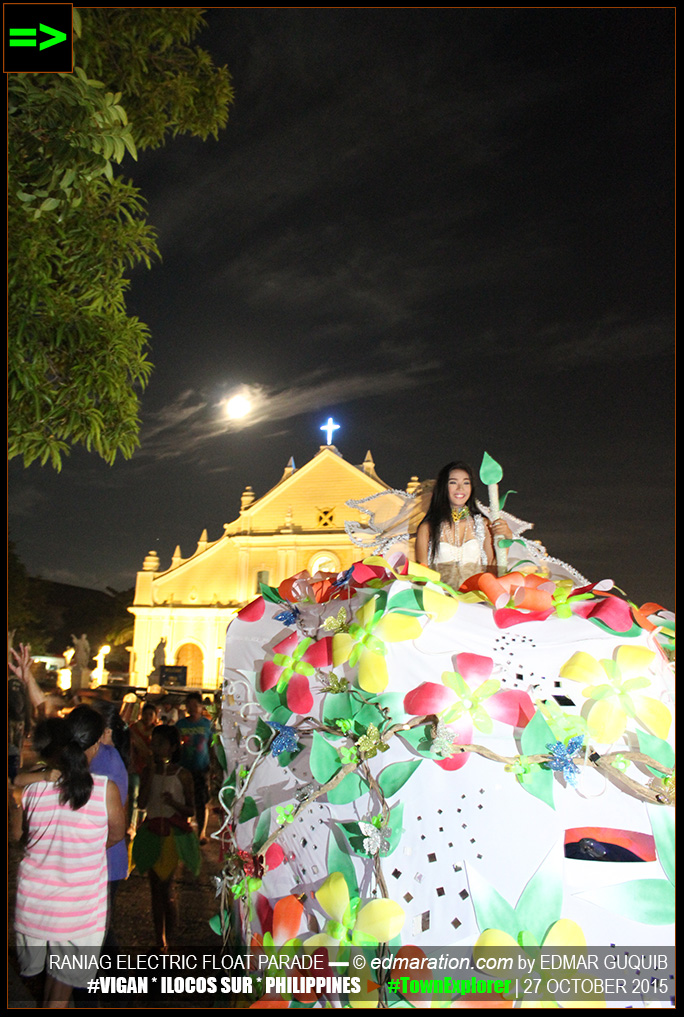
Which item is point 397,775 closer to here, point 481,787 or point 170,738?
point 481,787

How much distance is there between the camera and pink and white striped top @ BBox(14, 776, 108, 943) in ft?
8.73

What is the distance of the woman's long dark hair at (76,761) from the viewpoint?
9.24 ft

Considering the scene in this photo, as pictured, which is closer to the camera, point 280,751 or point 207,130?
point 280,751

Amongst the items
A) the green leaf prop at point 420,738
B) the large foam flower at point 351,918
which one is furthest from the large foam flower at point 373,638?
the large foam flower at point 351,918

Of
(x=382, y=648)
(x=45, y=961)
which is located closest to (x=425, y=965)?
(x=382, y=648)

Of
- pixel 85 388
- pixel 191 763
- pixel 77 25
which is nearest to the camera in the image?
pixel 77 25

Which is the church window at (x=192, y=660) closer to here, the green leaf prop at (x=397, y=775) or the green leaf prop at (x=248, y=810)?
the green leaf prop at (x=248, y=810)

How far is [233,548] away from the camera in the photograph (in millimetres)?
27859

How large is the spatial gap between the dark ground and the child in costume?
0.23 meters

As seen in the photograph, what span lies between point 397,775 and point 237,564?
2638 cm

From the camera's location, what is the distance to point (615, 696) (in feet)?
5.33

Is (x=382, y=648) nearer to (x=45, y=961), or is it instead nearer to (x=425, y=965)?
(x=425, y=965)

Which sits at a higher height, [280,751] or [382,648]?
[382,648]

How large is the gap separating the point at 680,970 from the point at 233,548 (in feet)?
88.2
